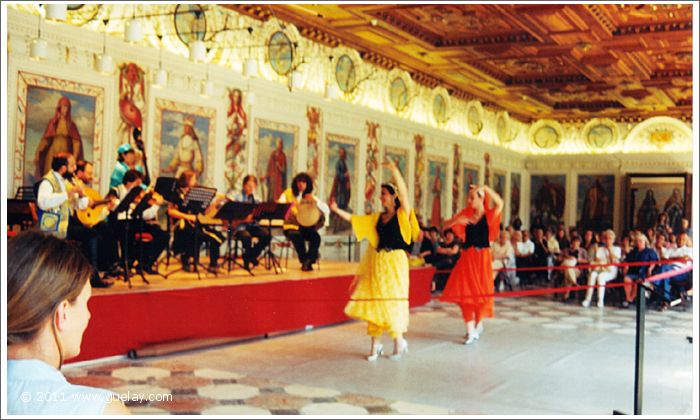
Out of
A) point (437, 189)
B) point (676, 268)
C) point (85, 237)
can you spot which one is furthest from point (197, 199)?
point (437, 189)

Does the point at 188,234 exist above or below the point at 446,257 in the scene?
above

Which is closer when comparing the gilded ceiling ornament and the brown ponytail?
the brown ponytail

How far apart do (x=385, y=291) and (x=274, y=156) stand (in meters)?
7.15

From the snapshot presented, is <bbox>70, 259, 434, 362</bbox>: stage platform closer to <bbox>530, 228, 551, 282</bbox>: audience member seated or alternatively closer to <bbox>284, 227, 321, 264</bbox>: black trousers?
<bbox>284, 227, 321, 264</bbox>: black trousers

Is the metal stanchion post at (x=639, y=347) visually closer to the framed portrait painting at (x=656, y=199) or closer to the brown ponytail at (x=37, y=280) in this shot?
the brown ponytail at (x=37, y=280)

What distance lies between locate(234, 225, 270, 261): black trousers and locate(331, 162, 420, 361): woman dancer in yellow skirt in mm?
3233

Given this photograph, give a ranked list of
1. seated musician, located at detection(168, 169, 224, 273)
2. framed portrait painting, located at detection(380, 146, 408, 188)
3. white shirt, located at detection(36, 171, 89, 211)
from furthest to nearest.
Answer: framed portrait painting, located at detection(380, 146, 408, 188) < seated musician, located at detection(168, 169, 224, 273) < white shirt, located at detection(36, 171, 89, 211)

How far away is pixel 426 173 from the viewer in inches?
786

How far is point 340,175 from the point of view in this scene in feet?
52.9

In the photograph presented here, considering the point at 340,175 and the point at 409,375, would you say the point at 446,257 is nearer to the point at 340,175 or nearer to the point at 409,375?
the point at 340,175

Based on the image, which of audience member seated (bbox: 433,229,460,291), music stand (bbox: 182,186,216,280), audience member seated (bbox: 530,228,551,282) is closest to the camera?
music stand (bbox: 182,186,216,280)

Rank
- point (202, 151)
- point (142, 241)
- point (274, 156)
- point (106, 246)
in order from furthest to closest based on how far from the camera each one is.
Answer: point (274, 156)
point (202, 151)
point (142, 241)
point (106, 246)

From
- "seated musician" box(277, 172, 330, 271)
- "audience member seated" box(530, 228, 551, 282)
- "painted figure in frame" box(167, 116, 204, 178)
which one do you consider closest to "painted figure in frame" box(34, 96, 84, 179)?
"painted figure in frame" box(167, 116, 204, 178)

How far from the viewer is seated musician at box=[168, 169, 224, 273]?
9477 mm
